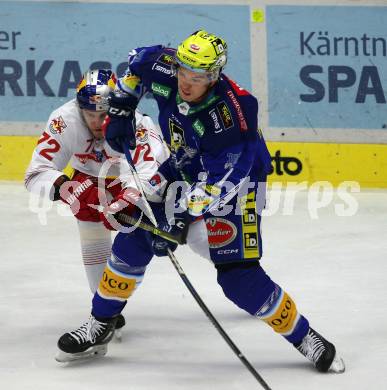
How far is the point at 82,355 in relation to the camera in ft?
15.7

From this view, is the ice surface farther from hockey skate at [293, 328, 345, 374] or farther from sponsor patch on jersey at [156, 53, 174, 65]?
sponsor patch on jersey at [156, 53, 174, 65]

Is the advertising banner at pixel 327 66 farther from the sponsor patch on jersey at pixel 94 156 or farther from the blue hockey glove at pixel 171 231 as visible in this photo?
the blue hockey glove at pixel 171 231

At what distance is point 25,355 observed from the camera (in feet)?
16.1

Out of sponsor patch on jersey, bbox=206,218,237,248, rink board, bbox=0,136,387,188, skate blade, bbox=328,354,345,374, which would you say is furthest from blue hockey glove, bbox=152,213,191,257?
rink board, bbox=0,136,387,188

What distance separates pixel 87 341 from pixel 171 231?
2.01ft

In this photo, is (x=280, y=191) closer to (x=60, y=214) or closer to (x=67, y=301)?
(x=60, y=214)

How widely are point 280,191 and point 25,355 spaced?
303 centimetres

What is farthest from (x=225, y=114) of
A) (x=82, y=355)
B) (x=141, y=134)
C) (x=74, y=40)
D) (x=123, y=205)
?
(x=74, y=40)

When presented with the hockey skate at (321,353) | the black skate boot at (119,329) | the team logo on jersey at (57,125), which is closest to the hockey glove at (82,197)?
the team logo on jersey at (57,125)

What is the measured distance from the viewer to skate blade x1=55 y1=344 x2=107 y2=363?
15.6 feet

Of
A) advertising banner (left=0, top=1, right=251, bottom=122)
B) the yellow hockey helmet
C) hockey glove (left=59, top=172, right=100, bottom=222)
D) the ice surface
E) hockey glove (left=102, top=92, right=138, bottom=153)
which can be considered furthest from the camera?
advertising banner (left=0, top=1, right=251, bottom=122)

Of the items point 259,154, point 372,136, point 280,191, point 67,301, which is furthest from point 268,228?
point 259,154

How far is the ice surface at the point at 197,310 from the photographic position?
15.3ft

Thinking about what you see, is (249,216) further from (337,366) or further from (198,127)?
Answer: (337,366)
